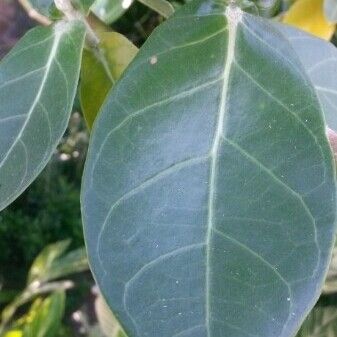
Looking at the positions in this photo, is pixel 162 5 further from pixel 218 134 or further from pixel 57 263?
pixel 57 263

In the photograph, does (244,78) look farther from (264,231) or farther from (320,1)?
(320,1)

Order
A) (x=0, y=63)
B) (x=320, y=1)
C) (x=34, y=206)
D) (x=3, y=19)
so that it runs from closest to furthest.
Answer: (x=0, y=63)
(x=320, y=1)
(x=3, y=19)
(x=34, y=206)

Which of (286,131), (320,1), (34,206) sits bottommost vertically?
(34,206)

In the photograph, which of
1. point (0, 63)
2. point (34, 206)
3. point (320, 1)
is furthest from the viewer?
point (34, 206)

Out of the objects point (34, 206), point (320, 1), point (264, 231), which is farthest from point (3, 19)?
point (264, 231)

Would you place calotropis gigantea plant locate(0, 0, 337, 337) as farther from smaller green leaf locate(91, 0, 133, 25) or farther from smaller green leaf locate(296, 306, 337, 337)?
smaller green leaf locate(296, 306, 337, 337)

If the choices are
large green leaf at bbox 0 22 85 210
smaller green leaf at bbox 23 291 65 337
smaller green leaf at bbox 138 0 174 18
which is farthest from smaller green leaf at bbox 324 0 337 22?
smaller green leaf at bbox 23 291 65 337

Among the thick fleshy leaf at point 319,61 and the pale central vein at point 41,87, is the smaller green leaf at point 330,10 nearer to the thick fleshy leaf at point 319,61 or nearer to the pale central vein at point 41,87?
the thick fleshy leaf at point 319,61
